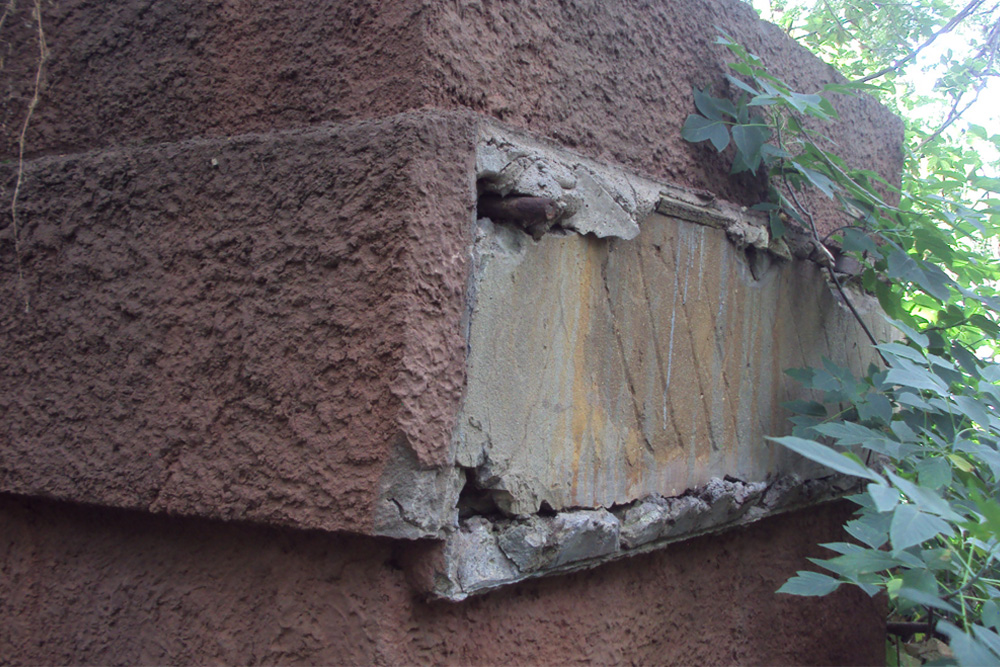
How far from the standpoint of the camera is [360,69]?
1.23m

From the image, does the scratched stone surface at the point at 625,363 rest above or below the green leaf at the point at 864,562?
above

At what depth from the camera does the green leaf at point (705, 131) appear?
1.70 m

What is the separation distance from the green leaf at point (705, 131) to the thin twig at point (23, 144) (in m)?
1.34

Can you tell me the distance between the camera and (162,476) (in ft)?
3.98

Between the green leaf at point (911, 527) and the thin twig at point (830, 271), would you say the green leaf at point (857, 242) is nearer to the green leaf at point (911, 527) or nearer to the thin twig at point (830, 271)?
the thin twig at point (830, 271)

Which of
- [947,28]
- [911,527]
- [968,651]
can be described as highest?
[947,28]

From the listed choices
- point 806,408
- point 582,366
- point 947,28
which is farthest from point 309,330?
point 947,28

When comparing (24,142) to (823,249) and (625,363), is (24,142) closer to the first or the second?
(625,363)

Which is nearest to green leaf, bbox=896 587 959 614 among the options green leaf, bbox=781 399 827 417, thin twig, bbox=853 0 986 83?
green leaf, bbox=781 399 827 417

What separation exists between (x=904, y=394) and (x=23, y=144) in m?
1.81

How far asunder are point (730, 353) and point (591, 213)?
0.62m

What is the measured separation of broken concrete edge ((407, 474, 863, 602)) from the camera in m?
1.13

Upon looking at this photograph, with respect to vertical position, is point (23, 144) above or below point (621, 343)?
above

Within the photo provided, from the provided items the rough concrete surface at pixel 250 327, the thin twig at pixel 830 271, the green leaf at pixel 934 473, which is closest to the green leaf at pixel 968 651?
the green leaf at pixel 934 473
